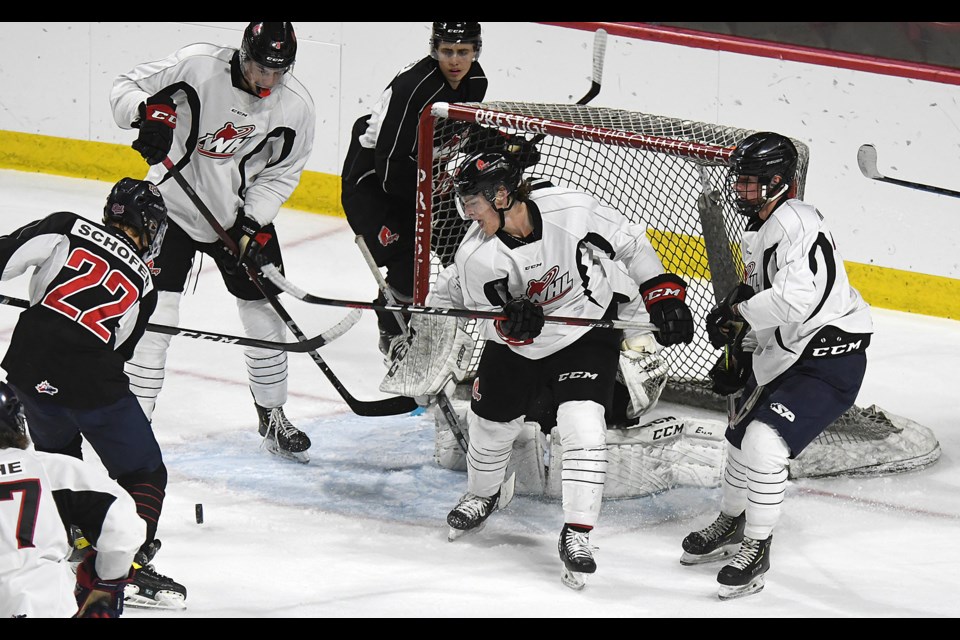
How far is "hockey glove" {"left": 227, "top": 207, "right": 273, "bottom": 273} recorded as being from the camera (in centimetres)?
393

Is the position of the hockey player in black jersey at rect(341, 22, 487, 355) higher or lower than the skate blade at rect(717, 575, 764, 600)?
higher

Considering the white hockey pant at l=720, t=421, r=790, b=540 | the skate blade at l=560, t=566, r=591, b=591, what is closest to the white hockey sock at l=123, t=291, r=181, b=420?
the skate blade at l=560, t=566, r=591, b=591

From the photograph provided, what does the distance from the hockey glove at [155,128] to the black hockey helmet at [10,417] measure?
4.78 feet

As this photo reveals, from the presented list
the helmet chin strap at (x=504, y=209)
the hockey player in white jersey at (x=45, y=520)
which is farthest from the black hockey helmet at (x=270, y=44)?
the hockey player in white jersey at (x=45, y=520)

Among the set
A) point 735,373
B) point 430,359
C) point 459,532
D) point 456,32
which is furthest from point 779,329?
point 456,32

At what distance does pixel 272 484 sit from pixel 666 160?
59.5 inches

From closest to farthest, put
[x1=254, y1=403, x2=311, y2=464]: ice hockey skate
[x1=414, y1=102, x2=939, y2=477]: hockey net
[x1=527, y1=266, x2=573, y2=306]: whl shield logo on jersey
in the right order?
1. [x1=527, y1=266, x2=573, y2=306]: whl shield logo on jersey
2. [x1=414, y1=102, x2=939, y2=477]: hockey net
3. [x1=254, y1=403, x2=311, y2=464]: ice hockey skate

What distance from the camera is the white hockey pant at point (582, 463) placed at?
133 inches

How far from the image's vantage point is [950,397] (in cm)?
478

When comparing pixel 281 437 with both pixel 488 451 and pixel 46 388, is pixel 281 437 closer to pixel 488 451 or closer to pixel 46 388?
pixel 488 451

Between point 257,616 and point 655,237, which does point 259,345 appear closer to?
point 257,616

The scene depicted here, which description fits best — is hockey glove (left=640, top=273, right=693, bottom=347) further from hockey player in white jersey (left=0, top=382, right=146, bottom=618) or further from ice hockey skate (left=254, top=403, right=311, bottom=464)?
hockey player in white jersey (left=0, top=382, right=146, bottom=618)

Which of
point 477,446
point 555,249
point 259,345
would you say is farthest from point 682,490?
point 259,345

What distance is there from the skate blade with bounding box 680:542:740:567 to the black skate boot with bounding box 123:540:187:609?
1.15 m
